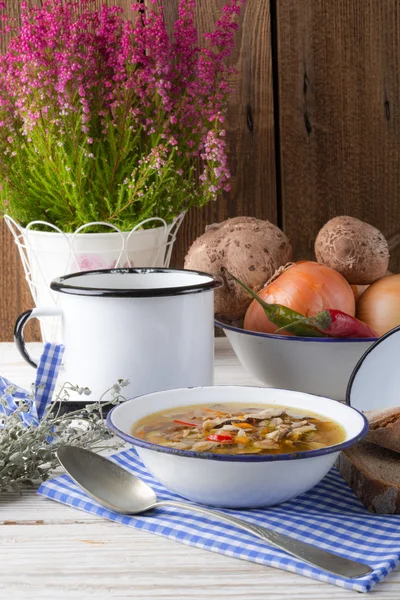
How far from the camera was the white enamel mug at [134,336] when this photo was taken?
825mm

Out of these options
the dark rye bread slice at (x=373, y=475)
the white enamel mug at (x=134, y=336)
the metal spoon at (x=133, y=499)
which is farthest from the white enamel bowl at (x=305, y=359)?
the metal spoon at (x=133, y=499)

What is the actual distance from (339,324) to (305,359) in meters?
0.06

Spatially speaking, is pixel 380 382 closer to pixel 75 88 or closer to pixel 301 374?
pixel 301 374

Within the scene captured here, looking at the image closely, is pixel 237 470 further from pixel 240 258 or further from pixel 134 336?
pixel 240 258

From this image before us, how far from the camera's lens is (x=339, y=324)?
942 mm

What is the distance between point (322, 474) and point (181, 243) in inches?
32.0

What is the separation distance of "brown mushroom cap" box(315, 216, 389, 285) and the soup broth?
41 centimetres

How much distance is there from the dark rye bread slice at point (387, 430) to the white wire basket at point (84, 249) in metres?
0.52

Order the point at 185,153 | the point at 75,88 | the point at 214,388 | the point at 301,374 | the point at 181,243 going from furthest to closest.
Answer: the point at 181,243, the point at 185,153, the point at 75,88, the point at 301,374, the point at 214,388

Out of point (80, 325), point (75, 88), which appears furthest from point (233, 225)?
point (80, 325)

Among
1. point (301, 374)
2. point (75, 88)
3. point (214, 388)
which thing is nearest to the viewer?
point (214, 388)

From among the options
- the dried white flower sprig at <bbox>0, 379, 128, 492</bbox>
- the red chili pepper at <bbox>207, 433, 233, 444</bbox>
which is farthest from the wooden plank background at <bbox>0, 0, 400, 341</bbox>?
the red chili pepper at <bbox>207, 433, 233, 444</bbox>

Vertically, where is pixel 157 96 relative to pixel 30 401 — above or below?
above

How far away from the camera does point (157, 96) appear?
1180 millimetres
